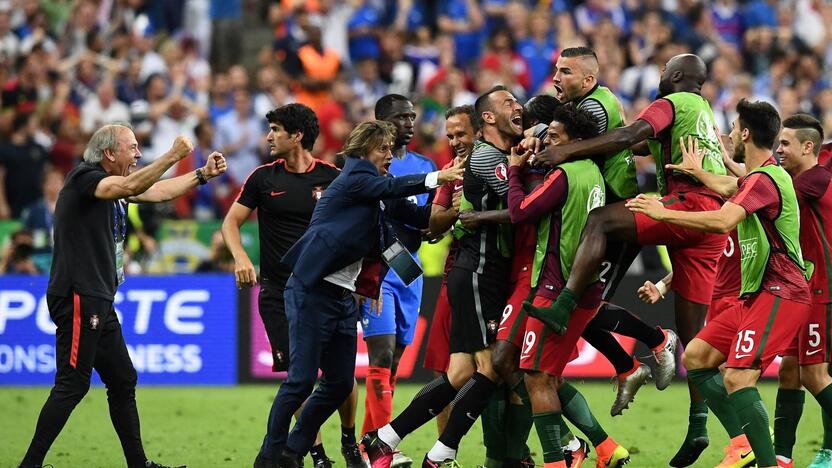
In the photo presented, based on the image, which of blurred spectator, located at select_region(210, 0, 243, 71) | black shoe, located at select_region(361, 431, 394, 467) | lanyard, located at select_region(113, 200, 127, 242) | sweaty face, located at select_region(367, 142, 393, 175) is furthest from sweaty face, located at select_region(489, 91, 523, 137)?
blurred spectator, located at select_region(210, 0, 243, 71)

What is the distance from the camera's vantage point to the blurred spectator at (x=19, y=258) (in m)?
16.5

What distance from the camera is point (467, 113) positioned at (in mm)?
9422

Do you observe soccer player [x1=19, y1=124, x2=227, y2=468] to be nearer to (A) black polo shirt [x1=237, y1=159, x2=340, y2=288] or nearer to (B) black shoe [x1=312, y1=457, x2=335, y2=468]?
(A) black polo shirt [x1=237, y1=159, x2=340, y2=288]

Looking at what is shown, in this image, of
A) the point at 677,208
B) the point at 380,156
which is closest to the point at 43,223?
the point at 380,156

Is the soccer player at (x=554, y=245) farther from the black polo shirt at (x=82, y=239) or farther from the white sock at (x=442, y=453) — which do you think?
the black polo shirt at (x=82, y=239)

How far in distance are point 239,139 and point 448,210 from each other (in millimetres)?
10457

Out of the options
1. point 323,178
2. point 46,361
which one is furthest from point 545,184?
point 46,361

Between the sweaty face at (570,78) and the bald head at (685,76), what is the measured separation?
2.29ft

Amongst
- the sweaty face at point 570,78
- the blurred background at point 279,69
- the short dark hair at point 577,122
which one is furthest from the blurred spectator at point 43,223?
the short dark hair at point 577,122

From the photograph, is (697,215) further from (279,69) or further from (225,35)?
(225,35)

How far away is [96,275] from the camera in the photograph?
9.10m

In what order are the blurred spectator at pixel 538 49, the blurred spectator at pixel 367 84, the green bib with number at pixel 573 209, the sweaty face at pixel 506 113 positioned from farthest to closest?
the blurred spectator at pixel 538 49 → the blurred spectator at pixel 367 84 → the sweaty face at pixel 506 113 → the green bib with number at pixel 573 209

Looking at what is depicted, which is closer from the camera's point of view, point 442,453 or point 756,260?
point 756,260

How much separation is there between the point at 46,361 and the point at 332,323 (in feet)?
25.3
